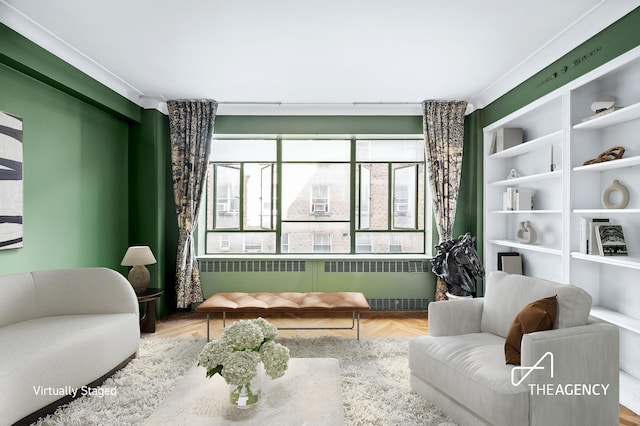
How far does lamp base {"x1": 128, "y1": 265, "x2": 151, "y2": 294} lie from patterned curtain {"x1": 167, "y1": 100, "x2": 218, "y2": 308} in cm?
67

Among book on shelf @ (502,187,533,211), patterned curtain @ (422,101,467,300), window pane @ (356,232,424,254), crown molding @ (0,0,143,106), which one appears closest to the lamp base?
crown molding @ (0,0,143,106)

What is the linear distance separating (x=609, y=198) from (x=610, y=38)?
1.20 meters

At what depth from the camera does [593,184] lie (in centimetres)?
299

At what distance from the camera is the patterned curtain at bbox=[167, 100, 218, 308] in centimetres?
457

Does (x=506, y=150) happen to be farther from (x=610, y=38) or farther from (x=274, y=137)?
(x=274, y=137)

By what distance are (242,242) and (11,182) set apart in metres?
2.69

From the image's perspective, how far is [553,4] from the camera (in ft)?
8.11

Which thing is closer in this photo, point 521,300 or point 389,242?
point 521,300

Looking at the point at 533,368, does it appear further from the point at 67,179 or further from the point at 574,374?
the point at 67,179

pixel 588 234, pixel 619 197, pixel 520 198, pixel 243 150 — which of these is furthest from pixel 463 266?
pixel 243 150

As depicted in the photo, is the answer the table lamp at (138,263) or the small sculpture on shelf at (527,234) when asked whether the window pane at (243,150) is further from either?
the small sculpture on shelf at (527,234)

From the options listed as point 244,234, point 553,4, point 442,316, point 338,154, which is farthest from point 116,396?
point 553,4

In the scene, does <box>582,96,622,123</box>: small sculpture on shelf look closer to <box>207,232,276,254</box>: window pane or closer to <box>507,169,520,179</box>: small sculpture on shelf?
<box>507,169,520,179</box>: small sculpture on shelf

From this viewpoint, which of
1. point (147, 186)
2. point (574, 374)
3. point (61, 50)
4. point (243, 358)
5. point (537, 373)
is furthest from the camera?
point (147, 186)
